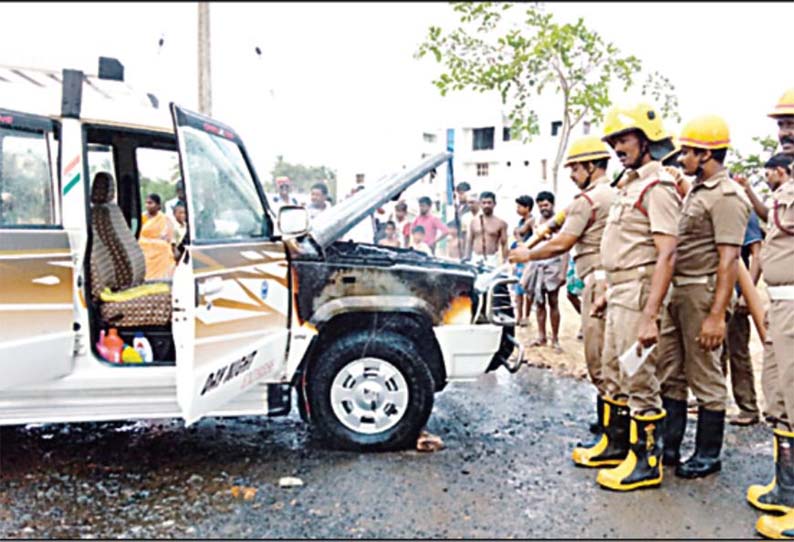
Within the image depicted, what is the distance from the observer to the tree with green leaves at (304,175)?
6.14m

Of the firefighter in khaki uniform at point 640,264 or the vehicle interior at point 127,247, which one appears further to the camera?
the vehicle interior at point 127,247

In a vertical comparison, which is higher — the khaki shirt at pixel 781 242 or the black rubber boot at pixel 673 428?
the khaki shirt at pixel 781 242

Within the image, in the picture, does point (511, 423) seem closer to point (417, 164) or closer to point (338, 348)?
point (338, 348)

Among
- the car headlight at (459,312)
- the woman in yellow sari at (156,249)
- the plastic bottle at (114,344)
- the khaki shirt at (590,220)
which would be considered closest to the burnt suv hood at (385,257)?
the car headlight at (459,312)

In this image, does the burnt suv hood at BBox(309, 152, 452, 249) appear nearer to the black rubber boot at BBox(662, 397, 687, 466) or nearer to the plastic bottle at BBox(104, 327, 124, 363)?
the plastic bottle at BBox(104, 327, 124, 363)

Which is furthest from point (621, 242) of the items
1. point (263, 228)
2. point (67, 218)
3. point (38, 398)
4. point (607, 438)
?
point (38, 398)

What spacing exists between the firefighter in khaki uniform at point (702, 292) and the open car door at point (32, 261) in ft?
11.0

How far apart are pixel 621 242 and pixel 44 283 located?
3124 mm

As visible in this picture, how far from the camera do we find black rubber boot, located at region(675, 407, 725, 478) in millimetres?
3855

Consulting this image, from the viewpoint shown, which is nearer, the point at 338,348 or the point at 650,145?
the point at 650,145

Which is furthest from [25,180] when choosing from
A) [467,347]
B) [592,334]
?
[592,334]

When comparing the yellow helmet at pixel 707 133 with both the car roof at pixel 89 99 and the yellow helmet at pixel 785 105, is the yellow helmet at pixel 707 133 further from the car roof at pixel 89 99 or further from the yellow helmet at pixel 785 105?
the car roof at pixel 89 99

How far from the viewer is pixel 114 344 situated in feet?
13.0

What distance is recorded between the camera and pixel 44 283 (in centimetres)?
351
